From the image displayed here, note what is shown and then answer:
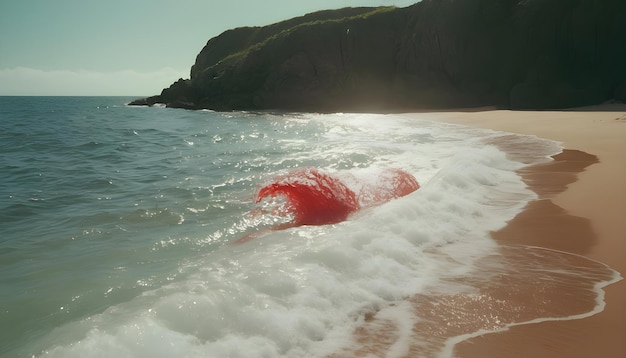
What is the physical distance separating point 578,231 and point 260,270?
389 centimetres

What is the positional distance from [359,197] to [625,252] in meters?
3.57

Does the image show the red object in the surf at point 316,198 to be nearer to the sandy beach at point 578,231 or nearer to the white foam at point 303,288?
the white foam at point 303,288

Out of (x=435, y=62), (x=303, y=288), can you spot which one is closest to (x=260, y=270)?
(x=303, y=288)

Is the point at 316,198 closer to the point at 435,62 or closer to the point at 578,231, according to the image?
the point at 578,231

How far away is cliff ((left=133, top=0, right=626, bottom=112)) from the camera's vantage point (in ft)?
90.1

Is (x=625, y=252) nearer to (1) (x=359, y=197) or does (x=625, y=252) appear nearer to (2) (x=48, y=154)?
(1) (x=359, y=197)

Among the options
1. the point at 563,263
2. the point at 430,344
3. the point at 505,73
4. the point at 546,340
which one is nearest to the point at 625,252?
the point at 563,263

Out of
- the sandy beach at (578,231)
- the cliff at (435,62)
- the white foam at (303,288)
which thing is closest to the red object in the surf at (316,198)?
the white foam at (303,288)

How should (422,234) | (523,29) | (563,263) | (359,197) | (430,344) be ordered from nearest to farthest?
(430,344) < (563,263) < (422,234) < (359,197) < (523,29)

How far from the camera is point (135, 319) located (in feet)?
9.64

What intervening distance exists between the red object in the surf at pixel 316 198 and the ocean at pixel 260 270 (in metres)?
0.14

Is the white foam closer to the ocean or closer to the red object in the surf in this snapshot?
the ocean

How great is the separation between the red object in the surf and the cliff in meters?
26.5

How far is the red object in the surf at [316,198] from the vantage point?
19.2 ft
